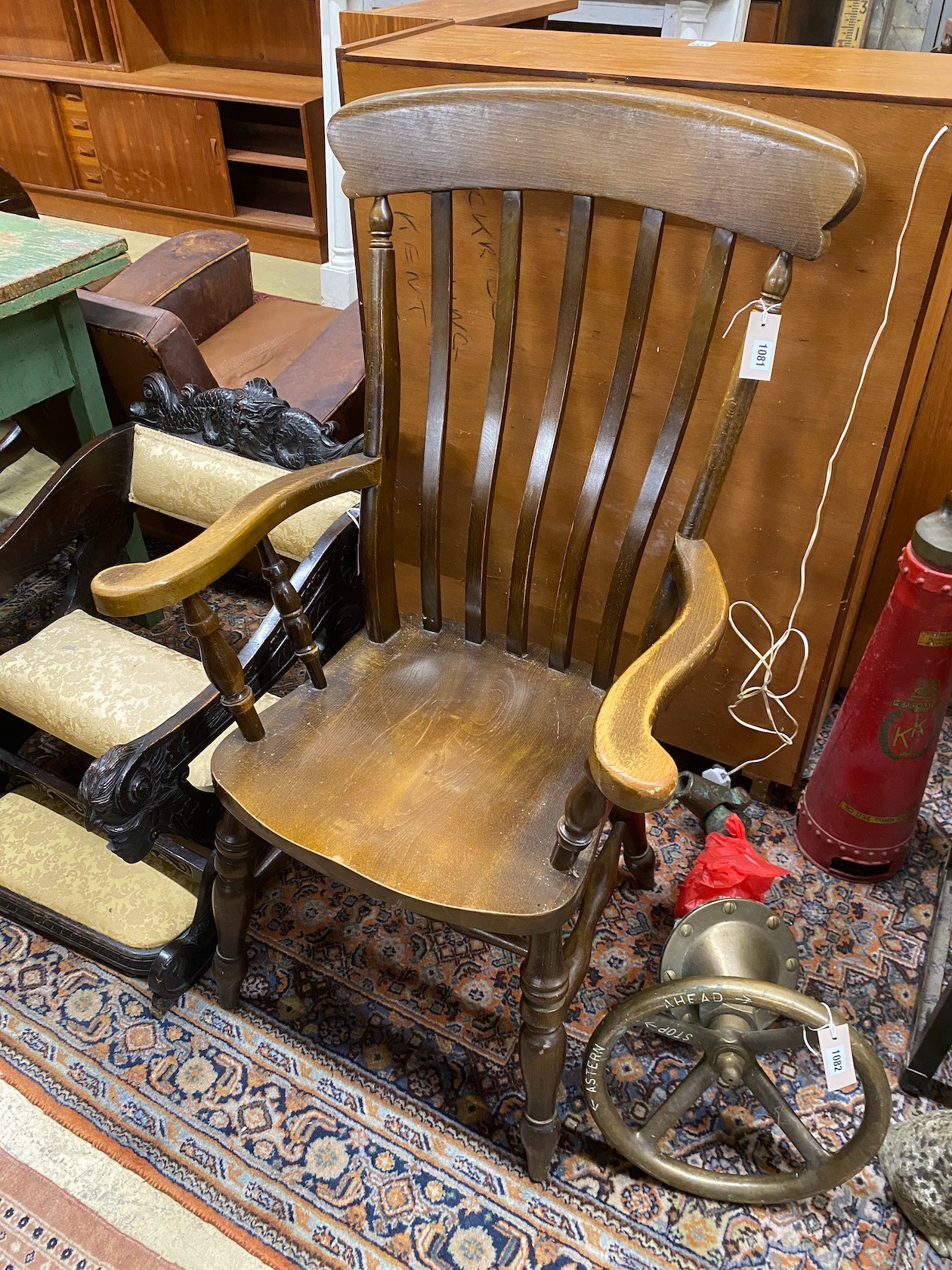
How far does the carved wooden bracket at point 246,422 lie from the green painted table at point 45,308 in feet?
0.44

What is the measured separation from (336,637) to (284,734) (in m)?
0.28

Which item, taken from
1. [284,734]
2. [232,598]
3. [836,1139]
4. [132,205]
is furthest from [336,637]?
[132,205]

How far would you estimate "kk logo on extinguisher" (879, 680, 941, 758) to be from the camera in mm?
1295

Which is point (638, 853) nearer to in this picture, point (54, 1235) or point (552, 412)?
point (552, 412)

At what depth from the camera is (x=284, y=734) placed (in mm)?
1123

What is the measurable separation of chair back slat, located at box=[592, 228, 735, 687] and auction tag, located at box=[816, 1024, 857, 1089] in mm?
477

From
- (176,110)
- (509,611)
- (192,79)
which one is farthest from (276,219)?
(509,611)

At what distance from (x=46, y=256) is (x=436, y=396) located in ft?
2.79

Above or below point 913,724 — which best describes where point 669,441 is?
above

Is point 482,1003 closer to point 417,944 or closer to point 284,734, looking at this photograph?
point 417,944

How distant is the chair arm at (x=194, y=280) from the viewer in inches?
81.2

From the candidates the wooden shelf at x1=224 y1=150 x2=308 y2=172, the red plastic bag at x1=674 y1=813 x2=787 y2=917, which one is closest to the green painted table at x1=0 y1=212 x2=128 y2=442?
the red plastic bag at x1=674 y1=813 x2=787 y2=917

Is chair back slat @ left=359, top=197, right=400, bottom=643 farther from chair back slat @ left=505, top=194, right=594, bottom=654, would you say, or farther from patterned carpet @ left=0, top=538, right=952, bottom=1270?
patterned carpet @ left=0, top=538, right=952, bottom=1270

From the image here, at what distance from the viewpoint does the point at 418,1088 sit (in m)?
1.24
